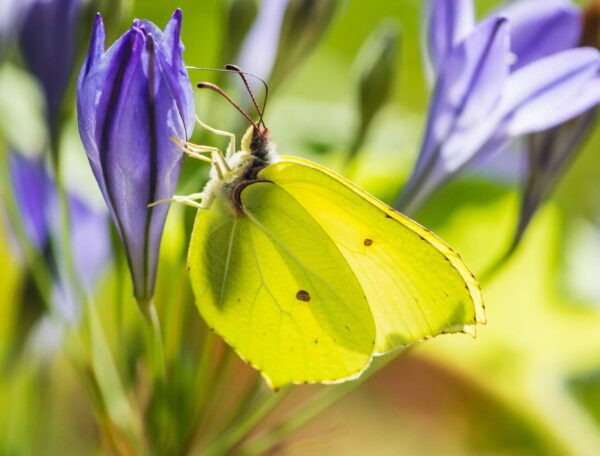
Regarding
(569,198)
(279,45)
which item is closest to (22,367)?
(279,45)

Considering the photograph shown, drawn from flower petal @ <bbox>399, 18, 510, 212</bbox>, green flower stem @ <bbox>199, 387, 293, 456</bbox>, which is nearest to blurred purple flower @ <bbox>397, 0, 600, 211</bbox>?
flower petal @ <bbox>399, 18, 510, 212</bbox>

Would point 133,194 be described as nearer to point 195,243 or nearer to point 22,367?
point 195,243

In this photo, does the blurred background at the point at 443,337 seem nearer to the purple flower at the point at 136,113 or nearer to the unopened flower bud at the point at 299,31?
the unopened flower bud at the point at 299,31

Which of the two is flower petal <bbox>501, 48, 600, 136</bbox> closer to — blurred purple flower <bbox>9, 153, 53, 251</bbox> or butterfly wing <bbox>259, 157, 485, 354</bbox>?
butterfly wing <bbox>259, 157, 485, 354</bbox>

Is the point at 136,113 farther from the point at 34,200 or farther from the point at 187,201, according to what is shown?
the point at 34,200

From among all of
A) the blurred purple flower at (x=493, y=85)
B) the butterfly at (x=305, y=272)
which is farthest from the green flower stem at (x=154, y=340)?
the blurred purple flower at (x=493, y=85)

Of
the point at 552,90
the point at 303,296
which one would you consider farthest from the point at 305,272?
the point at 552,90
